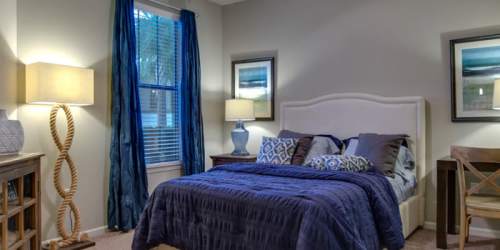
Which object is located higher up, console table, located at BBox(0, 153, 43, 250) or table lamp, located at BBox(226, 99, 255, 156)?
table lamp, located at BBox(226, 99, 255, 156)

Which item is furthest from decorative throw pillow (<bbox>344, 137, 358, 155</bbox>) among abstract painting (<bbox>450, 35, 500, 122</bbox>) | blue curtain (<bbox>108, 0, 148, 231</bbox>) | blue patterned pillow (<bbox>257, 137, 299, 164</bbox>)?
blue curtain (<bbox>108, 0, 148, 231</bbox>)

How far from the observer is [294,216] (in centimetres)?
231

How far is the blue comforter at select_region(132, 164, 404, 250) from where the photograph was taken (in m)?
2.28

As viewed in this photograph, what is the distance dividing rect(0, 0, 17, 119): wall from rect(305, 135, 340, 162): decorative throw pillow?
110 inches

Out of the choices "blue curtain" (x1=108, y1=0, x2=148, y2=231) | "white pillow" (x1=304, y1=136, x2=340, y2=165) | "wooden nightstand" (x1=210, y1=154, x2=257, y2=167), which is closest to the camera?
"blue curtain" (x1=108, y1=0, x2=148, y2=231)

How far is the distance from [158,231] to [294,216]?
1.16 metres

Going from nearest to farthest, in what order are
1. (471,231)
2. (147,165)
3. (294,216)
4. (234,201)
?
(294,216)
(234,201)
(471,231)
(147,165)

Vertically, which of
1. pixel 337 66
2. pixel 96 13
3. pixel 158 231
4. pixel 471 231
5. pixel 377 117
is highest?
pixel 96 13

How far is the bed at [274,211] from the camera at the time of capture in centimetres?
229

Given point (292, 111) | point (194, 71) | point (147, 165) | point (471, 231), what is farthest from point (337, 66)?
point (147, 165)

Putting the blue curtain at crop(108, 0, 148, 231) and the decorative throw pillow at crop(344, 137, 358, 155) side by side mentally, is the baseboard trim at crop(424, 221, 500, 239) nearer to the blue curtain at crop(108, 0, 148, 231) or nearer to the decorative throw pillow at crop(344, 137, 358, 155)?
the decorative throw pillow at crop(344, 137, 358, 155)

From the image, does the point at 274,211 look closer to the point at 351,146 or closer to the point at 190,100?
the point at 351,146

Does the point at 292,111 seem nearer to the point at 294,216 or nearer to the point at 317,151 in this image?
the point at 317,151

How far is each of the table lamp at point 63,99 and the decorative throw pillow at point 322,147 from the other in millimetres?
2273
